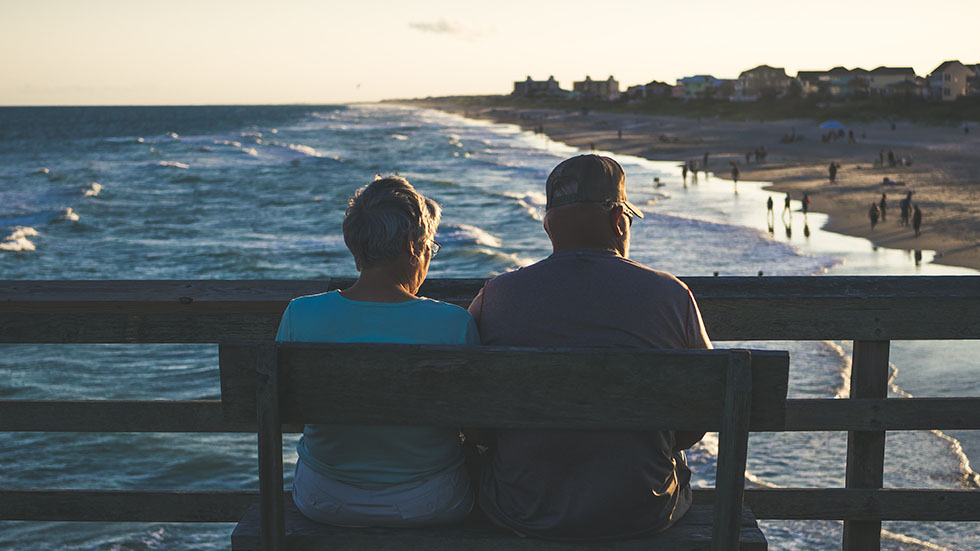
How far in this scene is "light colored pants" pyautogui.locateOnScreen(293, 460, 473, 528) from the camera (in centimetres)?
245

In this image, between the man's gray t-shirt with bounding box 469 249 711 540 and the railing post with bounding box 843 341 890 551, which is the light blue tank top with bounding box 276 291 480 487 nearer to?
the man's gray t-shirt with bounding box 469 249 711 540

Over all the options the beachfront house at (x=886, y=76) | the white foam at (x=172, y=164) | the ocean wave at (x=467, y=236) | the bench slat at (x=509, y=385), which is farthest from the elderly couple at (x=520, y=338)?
the beachfront house at (x=886, y=76)

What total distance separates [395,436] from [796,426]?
1.34 metres

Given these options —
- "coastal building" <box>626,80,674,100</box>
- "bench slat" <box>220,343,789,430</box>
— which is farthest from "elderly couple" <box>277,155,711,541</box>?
"coastal building" <box>626,80,674,100</box>

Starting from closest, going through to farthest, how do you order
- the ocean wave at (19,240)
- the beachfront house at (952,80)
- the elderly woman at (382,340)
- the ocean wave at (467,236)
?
the elderly woman at (382,340), the ocean wave at (467,236), the ocean wave at (19,240), the beachfront house at (952,80)

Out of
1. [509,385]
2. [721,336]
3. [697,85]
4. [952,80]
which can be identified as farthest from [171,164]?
[697,85]

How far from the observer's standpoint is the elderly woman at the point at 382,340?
2428mm

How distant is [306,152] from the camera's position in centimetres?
7644

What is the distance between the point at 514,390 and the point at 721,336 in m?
1.06

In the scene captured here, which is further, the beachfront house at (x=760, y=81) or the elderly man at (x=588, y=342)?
the beachfront house at (x=760, y=81)

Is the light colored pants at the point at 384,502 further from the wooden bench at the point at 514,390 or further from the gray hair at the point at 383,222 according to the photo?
the gray hair at the point at 383,222

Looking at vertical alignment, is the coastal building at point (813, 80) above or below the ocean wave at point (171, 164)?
above

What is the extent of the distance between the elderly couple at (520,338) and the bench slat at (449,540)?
0.03 metres

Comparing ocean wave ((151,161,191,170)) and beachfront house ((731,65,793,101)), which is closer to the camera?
ocean wave ((151,161,191,170))
